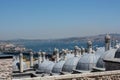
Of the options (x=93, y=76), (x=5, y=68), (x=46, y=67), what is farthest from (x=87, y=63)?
(x=5, y=68)

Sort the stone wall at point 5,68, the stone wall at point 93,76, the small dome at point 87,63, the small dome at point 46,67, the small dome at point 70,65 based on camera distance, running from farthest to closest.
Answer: the small dome at point 46,67 → the small dome at point 70,65 → the small dome at point 87,63 → the stone wall at point 93,76 → the stone wall at point 5,68

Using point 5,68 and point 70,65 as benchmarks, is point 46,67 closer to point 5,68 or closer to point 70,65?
point 70,65

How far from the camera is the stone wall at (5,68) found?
9203mm

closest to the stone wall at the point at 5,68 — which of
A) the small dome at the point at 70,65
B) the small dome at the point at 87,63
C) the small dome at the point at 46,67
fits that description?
the small dome at the point at 87,63

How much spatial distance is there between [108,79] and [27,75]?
15.5 meters

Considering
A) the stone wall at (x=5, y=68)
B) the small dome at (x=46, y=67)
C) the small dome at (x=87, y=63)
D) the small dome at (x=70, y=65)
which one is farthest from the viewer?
the small dome at (x=46, y=67)

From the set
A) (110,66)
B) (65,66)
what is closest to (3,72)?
(110,66)

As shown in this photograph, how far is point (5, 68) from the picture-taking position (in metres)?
9.29

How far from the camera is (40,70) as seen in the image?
1006 inches

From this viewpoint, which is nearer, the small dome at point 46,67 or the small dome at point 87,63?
the small dome at point 87,63

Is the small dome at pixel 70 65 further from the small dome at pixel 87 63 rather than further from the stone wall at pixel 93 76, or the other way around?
the stone wall at pixel 93 76

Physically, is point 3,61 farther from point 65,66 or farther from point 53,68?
point 53,68

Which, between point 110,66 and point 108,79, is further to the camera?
point 110,66

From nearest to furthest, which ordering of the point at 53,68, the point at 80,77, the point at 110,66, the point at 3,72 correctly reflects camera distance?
the point at 3,72, the point at 80,77, the point at 110,66, the point at 53,68
